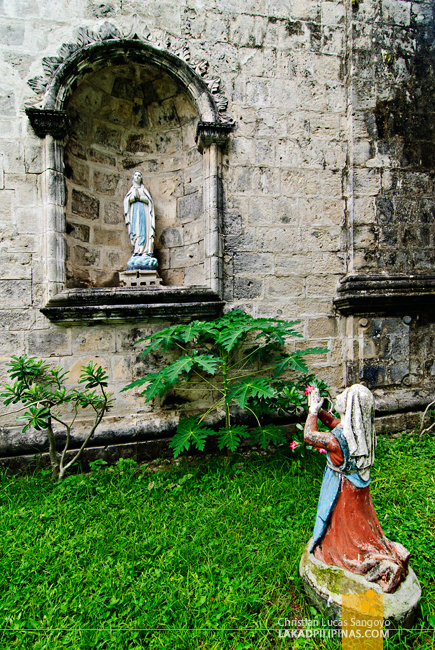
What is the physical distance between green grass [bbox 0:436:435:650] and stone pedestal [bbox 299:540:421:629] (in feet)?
0.36

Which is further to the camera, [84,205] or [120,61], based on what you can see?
[84,205]

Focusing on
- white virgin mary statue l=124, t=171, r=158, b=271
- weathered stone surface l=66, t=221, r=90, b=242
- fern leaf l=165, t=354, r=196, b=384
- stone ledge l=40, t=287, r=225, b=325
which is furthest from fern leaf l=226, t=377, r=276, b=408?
weathered stone surface l=66, t=221, r=90, b=242

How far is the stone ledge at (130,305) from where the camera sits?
10.5 ft

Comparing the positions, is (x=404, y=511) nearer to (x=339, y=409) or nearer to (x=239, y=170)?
(x=339, y=409)

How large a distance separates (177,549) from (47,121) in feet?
12.2

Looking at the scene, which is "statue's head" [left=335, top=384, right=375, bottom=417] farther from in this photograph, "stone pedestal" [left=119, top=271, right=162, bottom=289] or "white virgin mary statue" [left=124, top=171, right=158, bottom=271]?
"white virgin mary statue" [left=124, top=171, right=158, bottom=271]

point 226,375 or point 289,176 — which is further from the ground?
point 289,176

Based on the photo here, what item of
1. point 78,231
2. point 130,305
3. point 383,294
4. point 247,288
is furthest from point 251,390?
Result: point 78,231

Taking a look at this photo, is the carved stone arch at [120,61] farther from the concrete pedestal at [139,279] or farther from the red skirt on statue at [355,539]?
the red skirt on statue at [355,539]

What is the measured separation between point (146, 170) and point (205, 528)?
3888 mm

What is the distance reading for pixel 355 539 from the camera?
162 centimetres

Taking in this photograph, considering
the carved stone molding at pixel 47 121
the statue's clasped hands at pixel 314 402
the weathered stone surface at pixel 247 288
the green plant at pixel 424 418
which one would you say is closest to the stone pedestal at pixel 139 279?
the weathered stone surface at pixel 247 288

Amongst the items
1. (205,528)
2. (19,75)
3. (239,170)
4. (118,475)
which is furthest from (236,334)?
(19,75)

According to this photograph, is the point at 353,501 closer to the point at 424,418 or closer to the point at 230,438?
the point at 230,438
